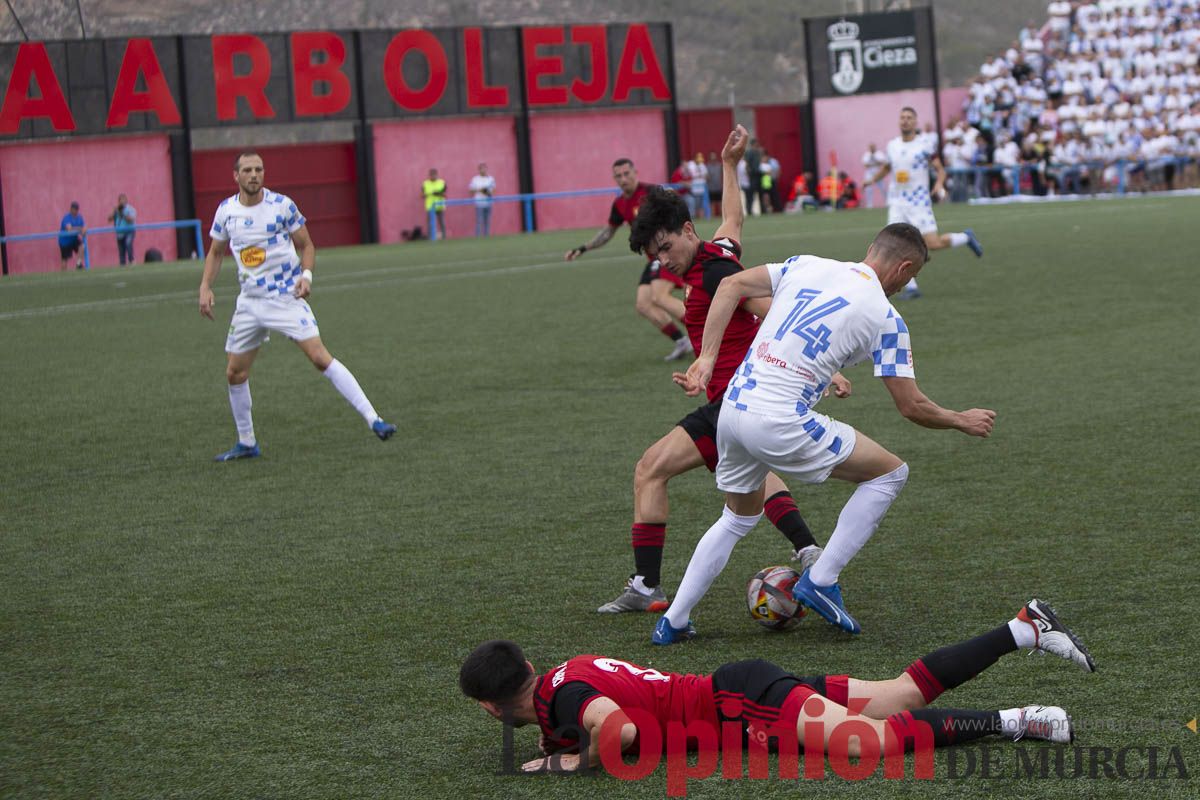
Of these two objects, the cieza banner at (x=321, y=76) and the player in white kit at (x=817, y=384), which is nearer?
the player in white kit at (x=817, y=384)

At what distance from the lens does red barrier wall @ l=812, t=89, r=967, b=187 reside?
150 ft

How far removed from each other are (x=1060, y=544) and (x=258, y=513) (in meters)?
4.42

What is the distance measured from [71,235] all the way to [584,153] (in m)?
14.7

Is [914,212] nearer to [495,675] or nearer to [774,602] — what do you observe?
[774,602]

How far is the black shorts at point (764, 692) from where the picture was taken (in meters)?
4.59

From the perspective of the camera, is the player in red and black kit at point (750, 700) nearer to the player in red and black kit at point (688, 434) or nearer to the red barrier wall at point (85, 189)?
the player in red and black kit at point (688, 434)

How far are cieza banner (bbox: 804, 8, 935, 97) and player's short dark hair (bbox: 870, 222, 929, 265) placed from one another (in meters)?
41.2

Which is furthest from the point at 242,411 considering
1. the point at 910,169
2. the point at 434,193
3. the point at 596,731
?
the point at 434,193

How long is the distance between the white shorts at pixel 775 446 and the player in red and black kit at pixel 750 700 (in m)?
1.02

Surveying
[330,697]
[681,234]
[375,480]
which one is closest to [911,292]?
[375,480]

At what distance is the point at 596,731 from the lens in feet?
14.9

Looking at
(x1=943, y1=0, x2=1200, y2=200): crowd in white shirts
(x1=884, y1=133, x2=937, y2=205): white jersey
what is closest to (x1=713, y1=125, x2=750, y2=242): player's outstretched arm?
(x1=884, y1=133, x2=937, y2=205): white jersey

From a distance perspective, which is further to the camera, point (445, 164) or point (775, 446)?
point (445, 164)

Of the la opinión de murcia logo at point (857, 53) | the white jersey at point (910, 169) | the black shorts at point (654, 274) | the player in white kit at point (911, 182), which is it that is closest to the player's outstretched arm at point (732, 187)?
the black shorts at point (654, 274)
